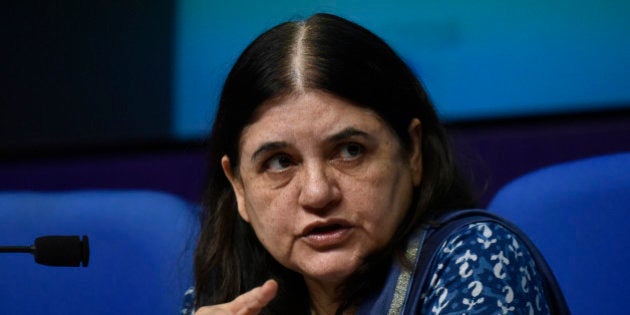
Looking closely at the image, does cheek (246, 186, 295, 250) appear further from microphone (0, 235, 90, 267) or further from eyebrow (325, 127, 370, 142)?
microphone (0, 235, 90, 267)

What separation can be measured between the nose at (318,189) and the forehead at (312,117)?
47 millimetres

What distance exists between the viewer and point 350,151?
138 centimetres

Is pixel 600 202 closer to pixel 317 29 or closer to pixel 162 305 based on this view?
pixel 317 29

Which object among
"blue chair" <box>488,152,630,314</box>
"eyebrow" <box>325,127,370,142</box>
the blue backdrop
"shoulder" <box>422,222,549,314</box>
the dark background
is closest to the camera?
"shoulder" <box>422,222,549,314</box>

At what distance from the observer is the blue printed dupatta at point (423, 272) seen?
136 cm

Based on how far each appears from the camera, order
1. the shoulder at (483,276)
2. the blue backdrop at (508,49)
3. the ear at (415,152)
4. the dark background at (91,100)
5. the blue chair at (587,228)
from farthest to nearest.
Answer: the dark background at (91,100) < the blue backdrop at (508,49) < the blue chair at (587,228) < the ear at (415,152) < the shoulder at (483,276)

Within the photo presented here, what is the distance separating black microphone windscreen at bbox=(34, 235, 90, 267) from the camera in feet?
4.13

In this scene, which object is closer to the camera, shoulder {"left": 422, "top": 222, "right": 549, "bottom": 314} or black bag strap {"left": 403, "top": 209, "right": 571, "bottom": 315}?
shoulder {"left": 422, "top": 222, "right": 549, "bottom": 314}

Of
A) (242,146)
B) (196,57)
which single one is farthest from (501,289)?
(196,57)

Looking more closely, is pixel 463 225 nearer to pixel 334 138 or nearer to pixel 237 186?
pixel 334 138

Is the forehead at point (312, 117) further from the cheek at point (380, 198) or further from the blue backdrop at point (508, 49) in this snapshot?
the blue backdrop at point (508, 49)

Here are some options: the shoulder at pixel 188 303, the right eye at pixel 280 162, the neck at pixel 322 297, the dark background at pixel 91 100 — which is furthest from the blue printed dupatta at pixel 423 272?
the dark background at pixel 91 100

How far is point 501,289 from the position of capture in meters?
1.26

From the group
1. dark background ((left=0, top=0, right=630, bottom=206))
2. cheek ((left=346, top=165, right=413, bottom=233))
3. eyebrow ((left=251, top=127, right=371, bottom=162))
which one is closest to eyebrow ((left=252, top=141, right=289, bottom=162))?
eyebrow ((left=251, top=127, right=371, bottom=162))
